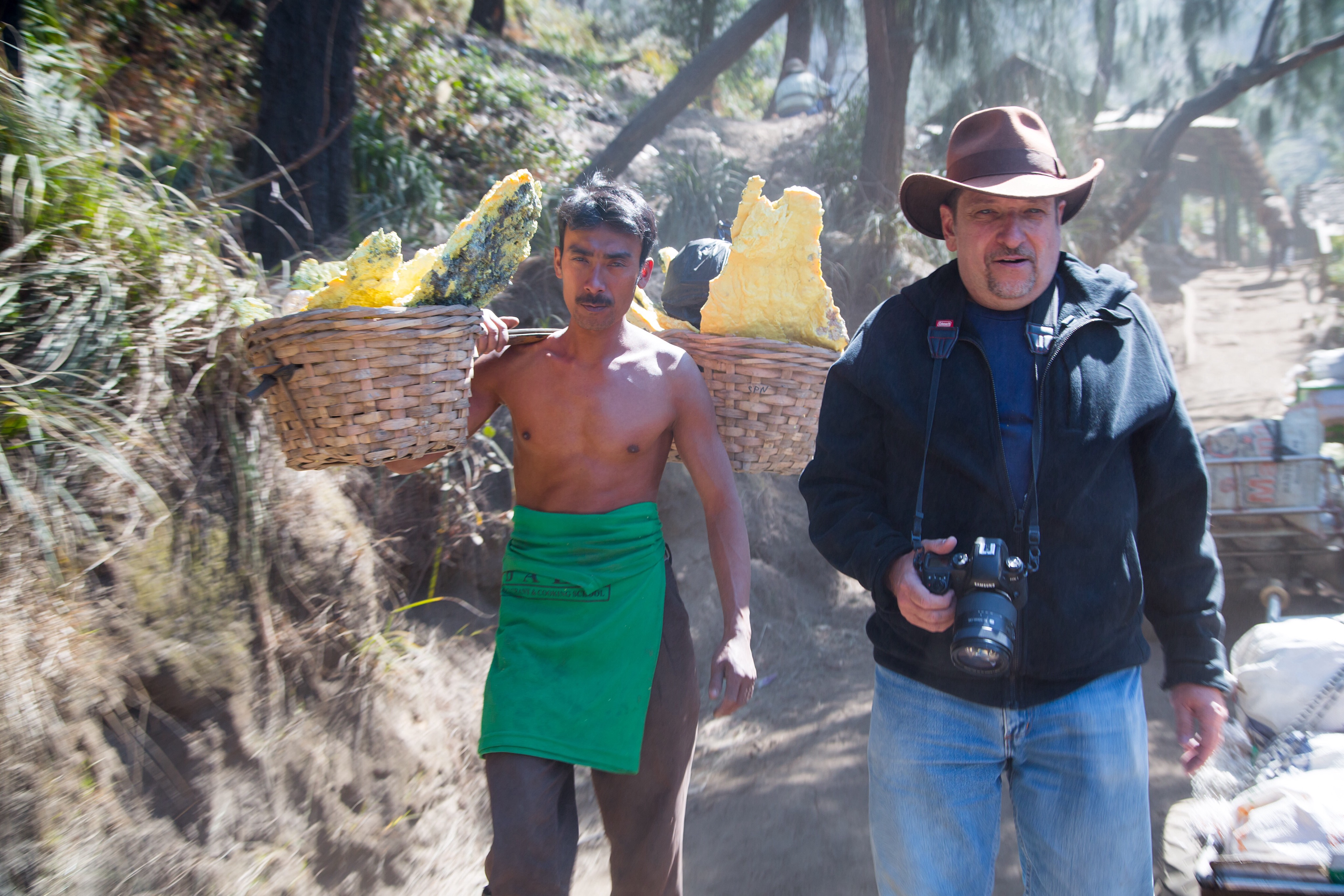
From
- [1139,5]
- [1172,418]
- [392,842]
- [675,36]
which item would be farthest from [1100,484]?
[1139,5]

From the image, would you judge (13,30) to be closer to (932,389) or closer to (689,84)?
(932,389)

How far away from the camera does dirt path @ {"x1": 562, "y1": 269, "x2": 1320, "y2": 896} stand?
3350 millimetres

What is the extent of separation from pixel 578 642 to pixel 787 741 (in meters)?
2.39

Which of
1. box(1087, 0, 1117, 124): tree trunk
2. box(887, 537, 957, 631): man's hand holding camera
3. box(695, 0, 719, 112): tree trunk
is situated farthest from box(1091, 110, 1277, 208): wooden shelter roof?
box(887, 537, 957, 631): man's hand holding camera

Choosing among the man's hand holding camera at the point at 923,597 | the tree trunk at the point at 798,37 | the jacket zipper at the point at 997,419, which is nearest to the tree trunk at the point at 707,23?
the tree trunk at the point at 798,37

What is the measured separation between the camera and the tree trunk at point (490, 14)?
10.9 meters

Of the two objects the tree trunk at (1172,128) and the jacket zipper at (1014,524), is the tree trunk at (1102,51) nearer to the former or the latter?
the tree trunk at (1172,128)

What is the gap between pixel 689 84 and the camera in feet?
22.9

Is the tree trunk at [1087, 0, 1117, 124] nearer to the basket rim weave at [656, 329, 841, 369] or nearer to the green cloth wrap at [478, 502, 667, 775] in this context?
the basket rim weave at [656, 329, 841, 369]

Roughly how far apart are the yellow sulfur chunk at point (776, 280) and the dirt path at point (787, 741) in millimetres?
2060

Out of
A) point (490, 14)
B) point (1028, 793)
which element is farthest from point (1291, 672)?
point (490, 14)

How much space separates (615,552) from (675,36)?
416 inches

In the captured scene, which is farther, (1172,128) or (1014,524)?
(1172,128)

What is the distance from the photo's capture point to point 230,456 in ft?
10.3
